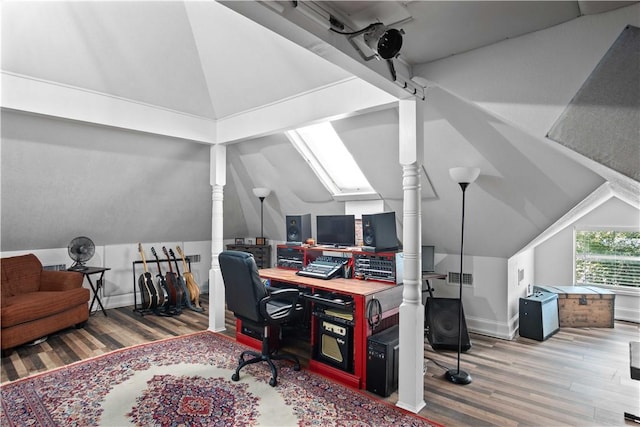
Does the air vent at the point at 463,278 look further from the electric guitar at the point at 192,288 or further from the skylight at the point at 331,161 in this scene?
the electric guitar at the point at 192,288

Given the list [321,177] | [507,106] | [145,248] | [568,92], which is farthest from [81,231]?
[568,92]

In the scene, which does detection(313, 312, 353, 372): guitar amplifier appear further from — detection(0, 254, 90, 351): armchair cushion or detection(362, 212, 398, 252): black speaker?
detection(0, 254, 90, 351): armchair cushion

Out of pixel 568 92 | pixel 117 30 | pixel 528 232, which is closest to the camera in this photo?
pixel 568 92

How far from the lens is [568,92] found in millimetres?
2059

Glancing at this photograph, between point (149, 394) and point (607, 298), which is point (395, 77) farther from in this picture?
point (607, 298)

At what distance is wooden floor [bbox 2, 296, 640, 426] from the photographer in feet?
8.46

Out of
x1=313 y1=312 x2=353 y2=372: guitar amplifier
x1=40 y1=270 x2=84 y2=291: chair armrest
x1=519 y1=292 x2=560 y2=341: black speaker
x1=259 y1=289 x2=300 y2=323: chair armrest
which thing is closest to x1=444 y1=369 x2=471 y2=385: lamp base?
x1=313 y1=312 x2=353 y2=372: guitar amplifier

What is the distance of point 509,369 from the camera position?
333cm

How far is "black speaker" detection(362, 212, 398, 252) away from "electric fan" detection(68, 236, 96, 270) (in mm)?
3860

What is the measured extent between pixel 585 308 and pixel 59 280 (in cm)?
677

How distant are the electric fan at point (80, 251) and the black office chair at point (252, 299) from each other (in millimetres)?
2764

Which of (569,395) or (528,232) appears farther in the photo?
(528,232)

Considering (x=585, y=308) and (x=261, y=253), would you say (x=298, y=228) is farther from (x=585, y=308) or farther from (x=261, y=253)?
(x=585, y=308)

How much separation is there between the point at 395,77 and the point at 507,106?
0.75 meters
